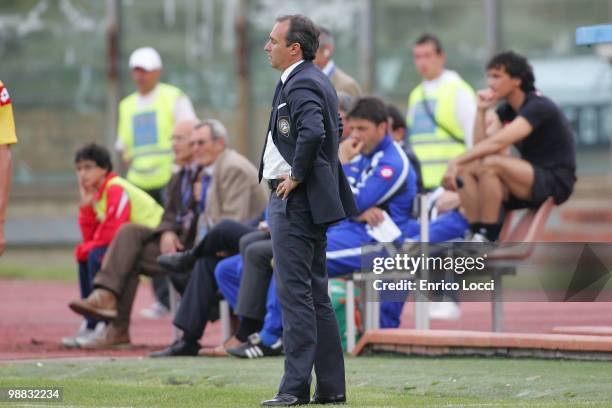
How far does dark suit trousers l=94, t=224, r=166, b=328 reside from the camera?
38.8 ft

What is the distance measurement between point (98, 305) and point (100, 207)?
99 cm

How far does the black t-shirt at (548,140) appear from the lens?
11.1 m

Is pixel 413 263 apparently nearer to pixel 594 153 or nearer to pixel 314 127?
pixel 314 127

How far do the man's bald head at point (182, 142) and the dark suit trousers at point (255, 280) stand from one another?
1.74 meters

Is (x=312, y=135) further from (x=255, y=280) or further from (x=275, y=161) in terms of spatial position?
(x=255, y=280)

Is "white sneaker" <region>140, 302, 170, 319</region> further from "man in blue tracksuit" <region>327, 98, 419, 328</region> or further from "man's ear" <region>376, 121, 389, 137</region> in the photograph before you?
"man's ear" <region>376, 121, 389, 137</region>

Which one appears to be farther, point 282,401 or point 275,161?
point 275,161

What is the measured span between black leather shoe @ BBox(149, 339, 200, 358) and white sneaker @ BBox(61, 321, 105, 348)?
114cm

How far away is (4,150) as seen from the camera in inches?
355

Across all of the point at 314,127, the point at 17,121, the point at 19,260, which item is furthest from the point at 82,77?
the point at 314,127

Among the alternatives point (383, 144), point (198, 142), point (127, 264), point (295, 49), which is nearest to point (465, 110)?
point (198, 142)

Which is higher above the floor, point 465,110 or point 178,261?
point 465,110

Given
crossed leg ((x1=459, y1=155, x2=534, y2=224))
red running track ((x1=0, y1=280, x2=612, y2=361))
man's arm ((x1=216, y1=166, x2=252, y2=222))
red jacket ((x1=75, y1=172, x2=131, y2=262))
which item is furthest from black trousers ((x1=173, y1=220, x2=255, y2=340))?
crossed leg ((x1=459, y1=155, x2=534, y2=224))

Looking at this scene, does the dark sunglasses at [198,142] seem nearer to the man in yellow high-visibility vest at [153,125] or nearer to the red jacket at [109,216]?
the red jacket at [109,216]
